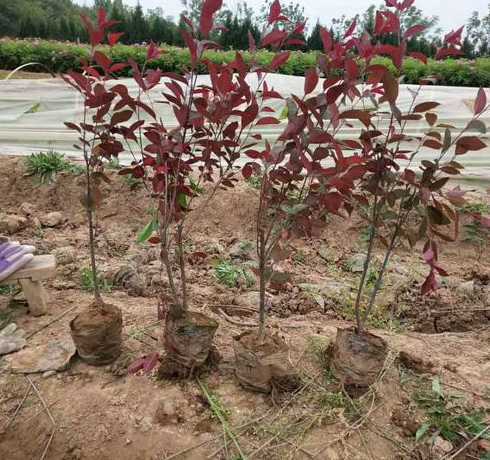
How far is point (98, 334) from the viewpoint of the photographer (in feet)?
5.20

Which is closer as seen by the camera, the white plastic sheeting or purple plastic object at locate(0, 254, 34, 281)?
purple plastic object at locate(0, 254, 34, 281)

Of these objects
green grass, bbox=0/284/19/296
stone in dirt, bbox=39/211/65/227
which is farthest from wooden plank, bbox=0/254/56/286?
stone in dirt, bbox=39/211/65/227

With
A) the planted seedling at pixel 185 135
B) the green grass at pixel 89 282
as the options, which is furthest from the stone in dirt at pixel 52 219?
the planted seedling at pixel 185 135

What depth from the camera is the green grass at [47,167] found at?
12.9ft

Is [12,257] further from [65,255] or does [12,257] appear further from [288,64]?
[288,64]

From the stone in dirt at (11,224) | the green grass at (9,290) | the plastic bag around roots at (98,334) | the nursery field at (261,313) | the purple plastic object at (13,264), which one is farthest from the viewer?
the stone in dirt at (11,224)

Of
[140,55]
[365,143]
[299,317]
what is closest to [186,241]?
[299,317]

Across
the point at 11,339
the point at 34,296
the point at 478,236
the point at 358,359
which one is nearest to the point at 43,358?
the point at 11,339

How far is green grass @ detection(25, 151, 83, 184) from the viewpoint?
3930 millimetres

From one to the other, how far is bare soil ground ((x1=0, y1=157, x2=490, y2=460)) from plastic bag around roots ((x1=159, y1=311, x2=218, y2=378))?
0.05m

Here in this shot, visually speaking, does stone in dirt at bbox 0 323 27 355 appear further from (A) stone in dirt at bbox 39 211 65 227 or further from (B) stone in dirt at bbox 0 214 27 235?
(A) stone in dirt at bbox 39 211 65 227

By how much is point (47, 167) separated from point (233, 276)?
2291mm

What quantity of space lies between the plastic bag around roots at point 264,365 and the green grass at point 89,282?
1126mm

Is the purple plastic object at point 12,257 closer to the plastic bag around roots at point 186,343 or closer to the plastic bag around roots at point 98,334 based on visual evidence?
the plastic bag around roots at point 98,334
